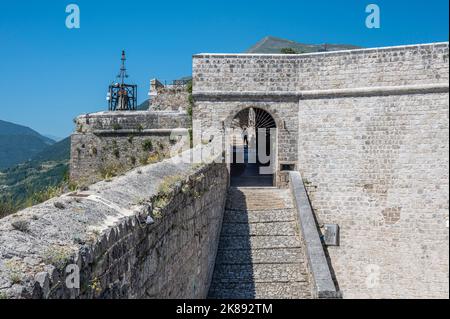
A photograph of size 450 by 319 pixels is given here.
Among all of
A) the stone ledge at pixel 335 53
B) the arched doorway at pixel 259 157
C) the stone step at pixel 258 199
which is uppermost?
the stone ledge at pixel 335 53

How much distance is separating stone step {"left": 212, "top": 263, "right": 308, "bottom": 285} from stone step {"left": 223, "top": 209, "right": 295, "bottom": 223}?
70.7 inches

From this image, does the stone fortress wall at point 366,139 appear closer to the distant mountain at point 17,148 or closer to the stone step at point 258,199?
the stone step at point 258,199

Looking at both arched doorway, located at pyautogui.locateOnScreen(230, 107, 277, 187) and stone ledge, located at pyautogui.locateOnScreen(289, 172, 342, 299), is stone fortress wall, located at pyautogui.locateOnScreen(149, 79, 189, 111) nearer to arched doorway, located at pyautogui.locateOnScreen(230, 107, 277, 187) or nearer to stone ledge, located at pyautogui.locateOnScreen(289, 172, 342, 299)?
arched doorway, located at pyautogui.locateOnScreen(230, 107, 277, 187)

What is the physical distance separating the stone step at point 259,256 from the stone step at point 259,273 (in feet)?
0.42

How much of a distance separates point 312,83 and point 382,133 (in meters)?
2.42

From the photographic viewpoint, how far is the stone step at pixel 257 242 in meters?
11.4

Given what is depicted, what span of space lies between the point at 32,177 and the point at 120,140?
3124cm

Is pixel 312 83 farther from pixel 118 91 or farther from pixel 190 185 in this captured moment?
pixel 118 91

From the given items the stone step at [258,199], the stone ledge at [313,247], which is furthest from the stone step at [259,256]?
the stone step at [258,199]

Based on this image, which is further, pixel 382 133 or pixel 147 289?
pixel 382 133

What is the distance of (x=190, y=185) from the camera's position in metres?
8.20

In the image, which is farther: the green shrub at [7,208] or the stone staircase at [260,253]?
the stone staircase at [260,253]

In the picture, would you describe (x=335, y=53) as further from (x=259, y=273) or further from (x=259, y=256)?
(x=259, y=273)

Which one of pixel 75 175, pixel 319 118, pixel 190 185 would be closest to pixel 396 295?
pixel 319 118
